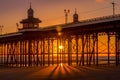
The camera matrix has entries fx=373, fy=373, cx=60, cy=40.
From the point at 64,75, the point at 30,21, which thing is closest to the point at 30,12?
the point at 30,21

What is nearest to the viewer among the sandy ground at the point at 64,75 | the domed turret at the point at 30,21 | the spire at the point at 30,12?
the sandy ground at the point at 64,75

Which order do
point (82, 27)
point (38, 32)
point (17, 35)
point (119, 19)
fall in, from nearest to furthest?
point (119, 19) < point (82, 27) < point (38, 32) < point (17, 35)

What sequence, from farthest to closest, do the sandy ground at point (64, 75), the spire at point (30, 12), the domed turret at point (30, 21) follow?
1. the domed turret at point (30, 21)
2. the spire at point (30, 12)
3. the sandy ground at point (64, 75)

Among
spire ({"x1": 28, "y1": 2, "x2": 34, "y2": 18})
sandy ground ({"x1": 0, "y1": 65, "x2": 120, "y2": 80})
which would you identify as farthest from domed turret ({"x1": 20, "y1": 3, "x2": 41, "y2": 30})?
sandy ground ({"x1": 0, "y1": 65, "x2": 120, "y2": 80})

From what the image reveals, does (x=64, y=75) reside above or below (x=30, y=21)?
below

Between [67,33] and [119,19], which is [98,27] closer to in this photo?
[119,19]

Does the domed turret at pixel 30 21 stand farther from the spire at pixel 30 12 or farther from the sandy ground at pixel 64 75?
the sandy ground at pixel 64 75

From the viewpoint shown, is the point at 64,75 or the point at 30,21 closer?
the point at 64,75

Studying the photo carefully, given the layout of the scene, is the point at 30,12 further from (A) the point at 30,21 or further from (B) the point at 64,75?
(B) the point at 64,75

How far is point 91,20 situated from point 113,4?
15637 mm

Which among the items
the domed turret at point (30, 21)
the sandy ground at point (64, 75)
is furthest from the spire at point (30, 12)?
the sandy ground at point (64, 75)

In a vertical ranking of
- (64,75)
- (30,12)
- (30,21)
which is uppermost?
(30,12)

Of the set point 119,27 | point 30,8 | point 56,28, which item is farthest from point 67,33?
point 30,8

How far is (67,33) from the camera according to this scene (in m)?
73.7
